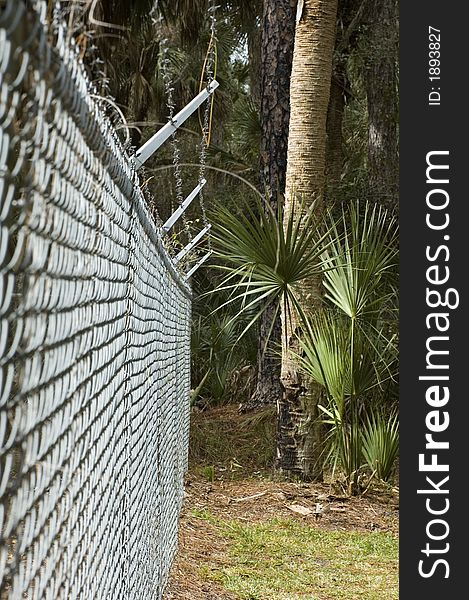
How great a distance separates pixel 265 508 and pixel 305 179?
2.74 m

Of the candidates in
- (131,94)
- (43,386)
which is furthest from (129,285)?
(131,94)

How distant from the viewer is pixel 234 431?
35.5ft

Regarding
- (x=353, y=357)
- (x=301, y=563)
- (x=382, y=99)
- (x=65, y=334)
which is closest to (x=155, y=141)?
(x=65, y=334)

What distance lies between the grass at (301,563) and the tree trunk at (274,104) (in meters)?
4.10

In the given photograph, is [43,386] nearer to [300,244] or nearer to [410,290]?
[410,290]

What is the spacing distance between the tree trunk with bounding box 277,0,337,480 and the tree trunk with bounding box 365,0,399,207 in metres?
2.72

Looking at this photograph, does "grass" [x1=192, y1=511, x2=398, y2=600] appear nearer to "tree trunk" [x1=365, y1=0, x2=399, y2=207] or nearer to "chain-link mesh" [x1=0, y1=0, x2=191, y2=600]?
"chain-link mesh" [x1=0, y1=0, x2=191, y2=600]

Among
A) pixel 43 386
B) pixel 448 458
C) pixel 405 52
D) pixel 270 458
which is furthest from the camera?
pixel 270 458

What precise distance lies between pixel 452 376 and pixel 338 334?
151 centimetres

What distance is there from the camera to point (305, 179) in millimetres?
8586

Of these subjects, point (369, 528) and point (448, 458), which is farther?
point (369, 528)

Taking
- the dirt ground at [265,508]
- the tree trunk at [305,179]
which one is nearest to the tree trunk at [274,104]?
the tree trunk at [305,179]

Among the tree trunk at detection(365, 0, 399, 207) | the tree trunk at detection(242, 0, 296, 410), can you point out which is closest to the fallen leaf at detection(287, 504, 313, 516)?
the tree trunk at detection(242, 0, 296, 410)

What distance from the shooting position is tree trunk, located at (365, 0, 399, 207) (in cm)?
1170
